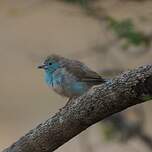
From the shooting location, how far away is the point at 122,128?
7.15 meters

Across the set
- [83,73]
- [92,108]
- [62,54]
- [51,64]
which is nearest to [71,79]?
[83,73]

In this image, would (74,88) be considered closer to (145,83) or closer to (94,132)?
(145,83)

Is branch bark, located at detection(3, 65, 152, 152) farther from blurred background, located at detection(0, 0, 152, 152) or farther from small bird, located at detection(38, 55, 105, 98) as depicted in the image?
blurred background, located at detection(0, 0, 152, 152)

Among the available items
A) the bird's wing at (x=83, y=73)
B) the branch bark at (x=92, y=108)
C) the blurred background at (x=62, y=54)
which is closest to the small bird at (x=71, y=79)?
the bird's wing at (x=83, y=73)

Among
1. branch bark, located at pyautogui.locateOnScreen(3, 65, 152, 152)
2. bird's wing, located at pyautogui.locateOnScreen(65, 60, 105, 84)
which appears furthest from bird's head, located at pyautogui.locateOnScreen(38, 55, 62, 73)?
branch bark, located at pyautogui.locateOnScreen(3, 65, 152, 152)

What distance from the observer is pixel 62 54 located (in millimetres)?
10797

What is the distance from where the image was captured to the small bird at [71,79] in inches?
216

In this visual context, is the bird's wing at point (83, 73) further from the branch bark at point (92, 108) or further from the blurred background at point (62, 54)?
the blurred background at point (62, 54)

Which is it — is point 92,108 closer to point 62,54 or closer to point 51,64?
point 51,64

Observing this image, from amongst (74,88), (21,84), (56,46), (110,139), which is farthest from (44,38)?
(74,88)

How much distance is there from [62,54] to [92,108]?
689cm

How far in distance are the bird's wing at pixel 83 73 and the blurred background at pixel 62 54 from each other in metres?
1.45

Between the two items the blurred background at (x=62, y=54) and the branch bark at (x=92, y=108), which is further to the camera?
the blurred background at (x=62, y=54)

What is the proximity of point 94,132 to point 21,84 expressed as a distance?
1.84m
